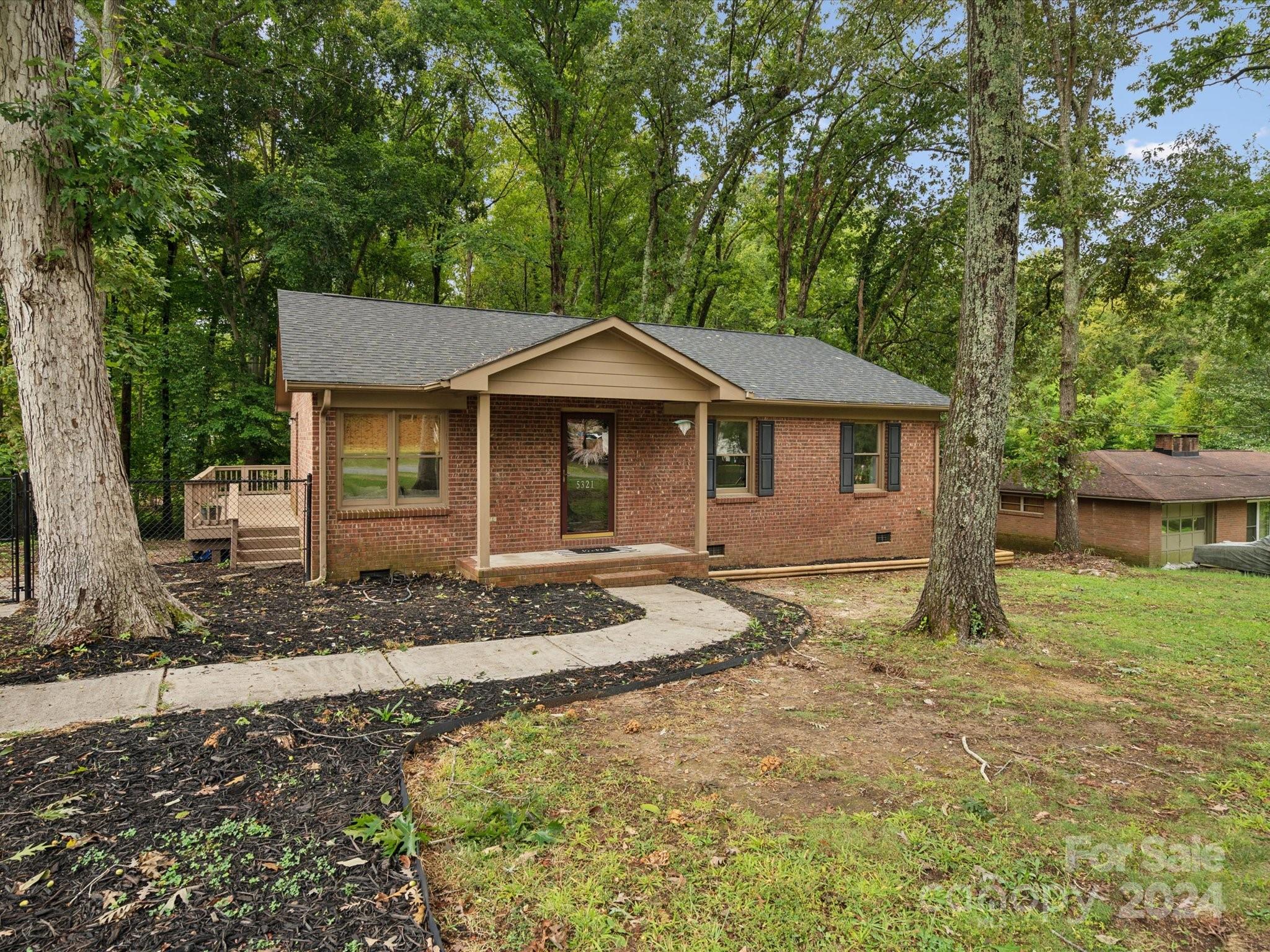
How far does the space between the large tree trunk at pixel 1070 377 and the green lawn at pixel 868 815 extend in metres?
11.0

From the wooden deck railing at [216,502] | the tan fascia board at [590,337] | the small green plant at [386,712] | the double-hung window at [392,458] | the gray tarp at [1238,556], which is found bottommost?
the gray tarp at [1238,556]

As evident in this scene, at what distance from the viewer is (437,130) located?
2228 cm

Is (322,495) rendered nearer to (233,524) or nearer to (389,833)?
(233,524)

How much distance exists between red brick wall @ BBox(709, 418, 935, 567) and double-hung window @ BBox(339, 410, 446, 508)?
15.6 feet

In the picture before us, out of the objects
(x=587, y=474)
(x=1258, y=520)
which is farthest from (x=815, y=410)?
(x=1258, y=520)

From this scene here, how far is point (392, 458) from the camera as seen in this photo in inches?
373

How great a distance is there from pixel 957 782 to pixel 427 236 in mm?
21528

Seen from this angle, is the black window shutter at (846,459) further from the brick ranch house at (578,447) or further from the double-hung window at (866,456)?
the double-hung window at (866,456)

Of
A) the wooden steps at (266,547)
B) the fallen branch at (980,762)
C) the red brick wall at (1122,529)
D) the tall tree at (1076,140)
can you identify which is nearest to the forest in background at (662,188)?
the tall tree at (1076,140)

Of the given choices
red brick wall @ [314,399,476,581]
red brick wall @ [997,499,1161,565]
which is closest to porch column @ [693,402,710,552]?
red brick wall @ [314,399,476,581]

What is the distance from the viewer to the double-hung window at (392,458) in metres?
9.22

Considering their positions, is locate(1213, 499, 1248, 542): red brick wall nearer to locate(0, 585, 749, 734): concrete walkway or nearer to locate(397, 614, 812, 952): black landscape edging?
locate(397, 614, 812, 952): black landscape edging

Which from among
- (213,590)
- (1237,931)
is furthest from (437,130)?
(1237,931)

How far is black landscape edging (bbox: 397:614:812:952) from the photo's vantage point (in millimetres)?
2596
